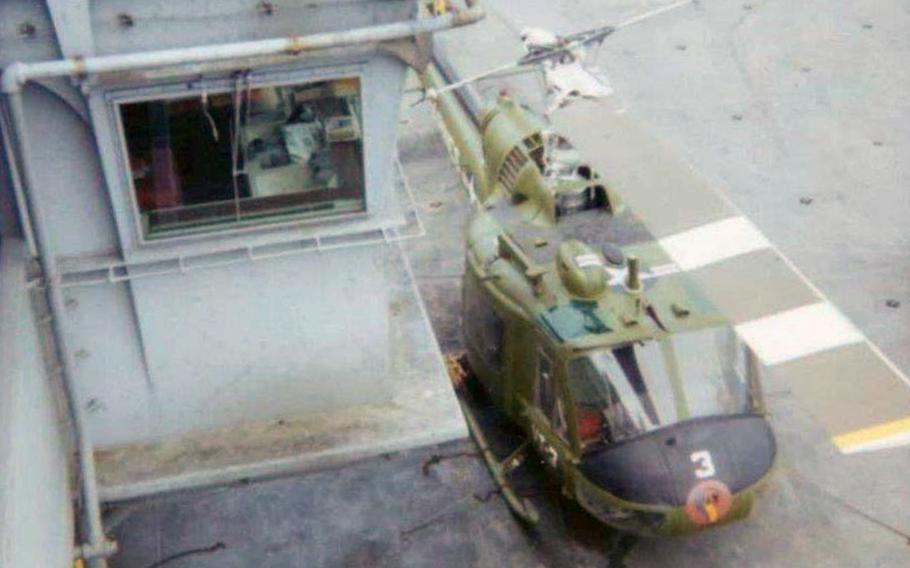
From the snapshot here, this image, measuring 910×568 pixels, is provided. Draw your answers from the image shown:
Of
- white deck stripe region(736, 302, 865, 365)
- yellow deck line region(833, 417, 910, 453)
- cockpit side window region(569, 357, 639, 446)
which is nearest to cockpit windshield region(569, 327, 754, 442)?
cockpit side window region(569, 357, 639, 446)

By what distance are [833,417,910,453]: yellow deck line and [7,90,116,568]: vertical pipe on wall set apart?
547 cm

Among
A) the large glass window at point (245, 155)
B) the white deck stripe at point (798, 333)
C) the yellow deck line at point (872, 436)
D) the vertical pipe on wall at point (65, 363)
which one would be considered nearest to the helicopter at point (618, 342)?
the white deck stripe at point (798, 333)

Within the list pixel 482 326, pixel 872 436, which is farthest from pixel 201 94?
pixel 872 436

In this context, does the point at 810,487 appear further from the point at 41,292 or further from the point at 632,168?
the point at 41,292

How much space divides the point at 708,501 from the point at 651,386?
1.15 m

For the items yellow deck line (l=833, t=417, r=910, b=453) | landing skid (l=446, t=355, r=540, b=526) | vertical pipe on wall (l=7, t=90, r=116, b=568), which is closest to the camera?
vertical pipe on wall (l=7, t=90, r=116, b=568)

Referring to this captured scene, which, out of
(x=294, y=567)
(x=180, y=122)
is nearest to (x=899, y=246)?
(x=294, y=567)

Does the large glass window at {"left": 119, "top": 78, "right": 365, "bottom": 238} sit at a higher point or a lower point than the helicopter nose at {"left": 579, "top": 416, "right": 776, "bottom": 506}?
higher

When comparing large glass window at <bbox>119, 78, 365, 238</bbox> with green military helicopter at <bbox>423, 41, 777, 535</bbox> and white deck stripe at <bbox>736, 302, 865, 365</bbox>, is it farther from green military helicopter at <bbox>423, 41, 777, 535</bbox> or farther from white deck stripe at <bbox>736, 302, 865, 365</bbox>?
white deck stripe at <bbox>736, 302, 865, 365</bbox>

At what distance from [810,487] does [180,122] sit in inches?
299

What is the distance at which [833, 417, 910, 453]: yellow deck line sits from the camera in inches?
337

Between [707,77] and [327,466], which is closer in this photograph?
[327,466]

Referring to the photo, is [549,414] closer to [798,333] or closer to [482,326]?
[482,326]

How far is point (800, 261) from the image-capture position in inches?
624
